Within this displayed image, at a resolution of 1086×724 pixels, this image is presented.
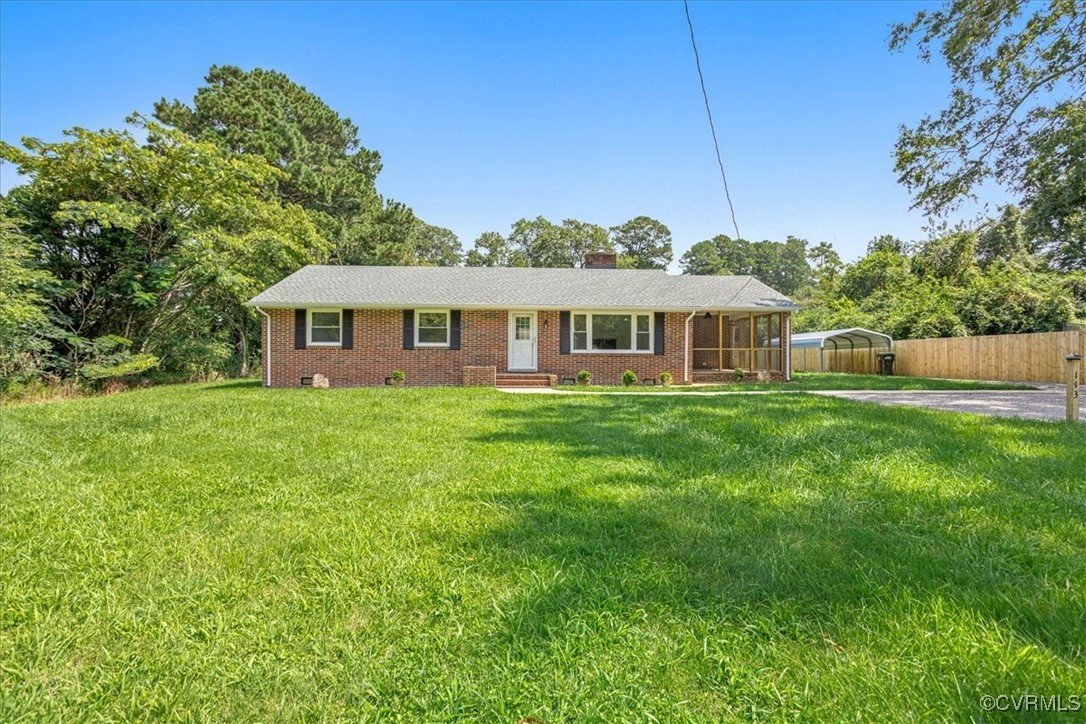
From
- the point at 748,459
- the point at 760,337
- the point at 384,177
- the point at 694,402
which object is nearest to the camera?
the point at 748,459

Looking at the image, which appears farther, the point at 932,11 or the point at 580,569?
the point at 932,11

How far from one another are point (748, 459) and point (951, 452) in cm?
183

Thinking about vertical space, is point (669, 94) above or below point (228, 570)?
above

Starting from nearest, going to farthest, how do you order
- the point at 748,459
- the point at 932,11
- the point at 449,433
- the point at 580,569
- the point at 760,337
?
the point at 580,569 < the point at 748,459 < the point at 449,433 < the point at 932,11 < the point at 760,337

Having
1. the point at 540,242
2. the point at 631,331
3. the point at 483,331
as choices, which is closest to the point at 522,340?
the point at 483,331

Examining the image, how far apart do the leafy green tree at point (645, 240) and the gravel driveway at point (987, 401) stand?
138ft

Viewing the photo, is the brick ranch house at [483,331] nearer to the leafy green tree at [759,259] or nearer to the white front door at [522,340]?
the white front door at [522,340]

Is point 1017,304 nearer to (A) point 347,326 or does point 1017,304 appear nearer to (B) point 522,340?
(B) point 522,340

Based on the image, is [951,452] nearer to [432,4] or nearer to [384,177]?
[432,4]

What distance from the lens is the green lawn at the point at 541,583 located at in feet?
5.23

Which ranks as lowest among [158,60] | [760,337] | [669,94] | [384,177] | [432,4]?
[760,337]

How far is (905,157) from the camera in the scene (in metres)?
13.5

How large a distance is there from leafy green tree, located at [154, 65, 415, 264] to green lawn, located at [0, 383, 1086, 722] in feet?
62.4

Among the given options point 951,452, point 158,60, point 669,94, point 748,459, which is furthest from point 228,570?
point 158,60
